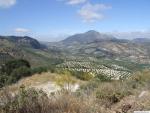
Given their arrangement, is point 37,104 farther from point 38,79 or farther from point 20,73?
point 20,73

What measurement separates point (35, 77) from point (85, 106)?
30.1m

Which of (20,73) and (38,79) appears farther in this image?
(20,73)

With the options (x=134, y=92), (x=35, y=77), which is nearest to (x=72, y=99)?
(x=134, y=92)

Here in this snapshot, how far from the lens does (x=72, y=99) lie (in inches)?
259

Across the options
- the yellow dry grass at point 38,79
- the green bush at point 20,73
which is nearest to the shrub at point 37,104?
the yellow dry grass at point 38,79

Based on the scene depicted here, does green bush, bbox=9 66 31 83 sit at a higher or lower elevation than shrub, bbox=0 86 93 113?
lower

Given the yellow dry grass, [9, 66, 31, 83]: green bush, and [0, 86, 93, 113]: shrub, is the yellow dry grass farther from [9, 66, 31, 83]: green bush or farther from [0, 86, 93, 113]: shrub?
[0, 86, 93, 113]: shrub

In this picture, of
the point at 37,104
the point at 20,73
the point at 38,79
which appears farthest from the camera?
the point at 20,73

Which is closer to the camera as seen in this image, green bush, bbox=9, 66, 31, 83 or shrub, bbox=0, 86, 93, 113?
shrub, bbox=0, 86, 93, 113

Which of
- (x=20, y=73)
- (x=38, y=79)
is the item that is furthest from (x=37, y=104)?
(x=20, y=73)

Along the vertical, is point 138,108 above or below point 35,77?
above

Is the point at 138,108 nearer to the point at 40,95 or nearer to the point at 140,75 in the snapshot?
the point at 40,95

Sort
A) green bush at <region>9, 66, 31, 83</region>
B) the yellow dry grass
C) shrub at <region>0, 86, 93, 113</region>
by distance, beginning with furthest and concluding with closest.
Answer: green bush at <region>9, 66, 31, 83</region>, the yellow dry grass, shrub at <region>0, 86, 93, 113</region>

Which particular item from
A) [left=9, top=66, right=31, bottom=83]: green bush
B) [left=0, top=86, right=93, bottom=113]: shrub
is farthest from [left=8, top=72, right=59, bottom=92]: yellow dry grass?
[left=0, top=86, right=93, bottom=113]: shrub
